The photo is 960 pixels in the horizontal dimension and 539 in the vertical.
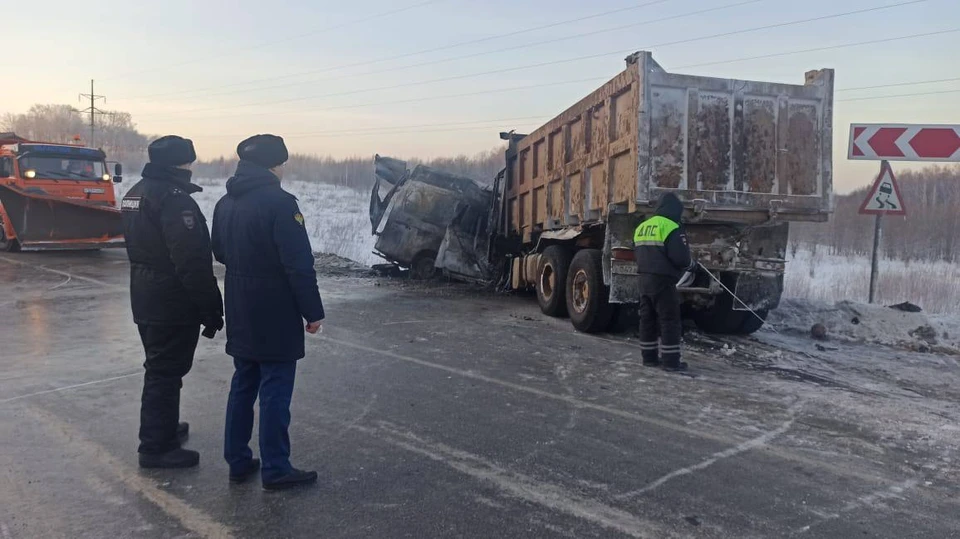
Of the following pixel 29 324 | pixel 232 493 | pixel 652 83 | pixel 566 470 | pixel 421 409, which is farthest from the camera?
pixel 29 324

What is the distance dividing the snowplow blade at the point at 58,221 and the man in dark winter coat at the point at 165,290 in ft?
43.8

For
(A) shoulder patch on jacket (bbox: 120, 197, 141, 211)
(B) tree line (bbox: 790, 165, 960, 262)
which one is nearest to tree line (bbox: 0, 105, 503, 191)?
(B) tree line (bbox: 790, 165, 960, 262)

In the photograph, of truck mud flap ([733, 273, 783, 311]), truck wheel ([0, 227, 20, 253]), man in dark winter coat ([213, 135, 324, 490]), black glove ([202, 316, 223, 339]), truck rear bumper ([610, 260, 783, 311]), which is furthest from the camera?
truck wheel ([0, 227, 20, 253])

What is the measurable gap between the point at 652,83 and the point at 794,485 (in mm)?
4565

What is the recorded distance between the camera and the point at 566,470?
→ 12.0 ft

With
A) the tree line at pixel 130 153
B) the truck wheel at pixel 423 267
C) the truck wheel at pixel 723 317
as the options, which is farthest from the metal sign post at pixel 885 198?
the tree line at pixel 130 153

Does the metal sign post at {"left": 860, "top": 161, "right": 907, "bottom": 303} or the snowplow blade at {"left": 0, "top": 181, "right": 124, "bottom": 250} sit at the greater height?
the metal sign post at {"left": 860, "top": 161, "right": 907, "bottom": 303}

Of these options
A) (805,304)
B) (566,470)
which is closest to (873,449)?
(566,470)

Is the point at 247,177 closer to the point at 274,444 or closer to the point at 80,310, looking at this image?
the point at 274,444

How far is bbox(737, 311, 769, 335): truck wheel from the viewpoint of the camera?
25.8ft

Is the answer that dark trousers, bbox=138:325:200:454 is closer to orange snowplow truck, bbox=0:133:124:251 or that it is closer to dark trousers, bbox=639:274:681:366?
dark trousers, bbox=639:274:681:366

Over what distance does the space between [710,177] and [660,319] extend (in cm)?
185

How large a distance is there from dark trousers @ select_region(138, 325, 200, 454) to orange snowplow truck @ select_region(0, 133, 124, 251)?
13440mm

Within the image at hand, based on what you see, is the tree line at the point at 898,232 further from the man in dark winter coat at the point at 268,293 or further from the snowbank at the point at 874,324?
the man in dark winter coat at the point at 268,293
